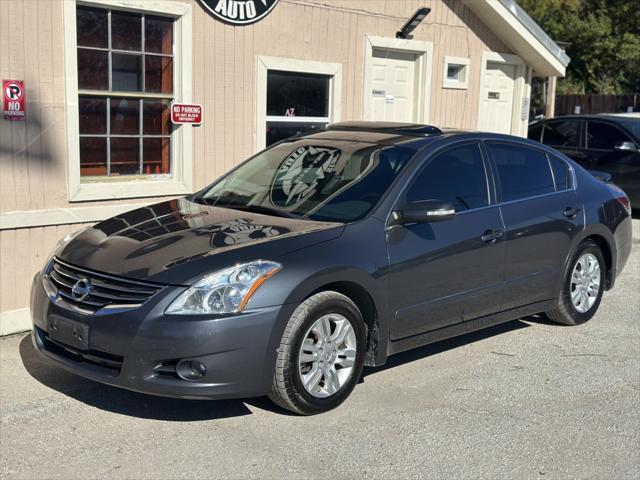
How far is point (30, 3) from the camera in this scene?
20.8 ft

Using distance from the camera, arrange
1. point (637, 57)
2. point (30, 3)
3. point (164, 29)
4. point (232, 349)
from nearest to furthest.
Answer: point (232, 349), point (30, 3), point (164, 29), point (637, 57)

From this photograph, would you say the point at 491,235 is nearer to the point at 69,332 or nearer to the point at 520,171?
the point at 520,171

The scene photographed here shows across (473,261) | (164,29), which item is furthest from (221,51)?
(473,261)

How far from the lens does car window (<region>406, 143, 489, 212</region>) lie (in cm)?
531

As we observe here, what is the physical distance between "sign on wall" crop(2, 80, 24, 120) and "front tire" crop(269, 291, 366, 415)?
327 centimetres

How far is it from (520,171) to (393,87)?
3963 mm

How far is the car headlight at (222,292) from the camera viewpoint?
13.7ft

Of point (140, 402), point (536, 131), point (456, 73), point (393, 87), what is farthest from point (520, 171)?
point (536, 131)

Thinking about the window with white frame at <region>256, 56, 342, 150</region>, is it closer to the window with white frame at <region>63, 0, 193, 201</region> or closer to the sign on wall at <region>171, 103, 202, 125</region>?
the sign on wall at <region>171, 103, 202, 125</region>

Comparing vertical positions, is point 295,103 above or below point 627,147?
above

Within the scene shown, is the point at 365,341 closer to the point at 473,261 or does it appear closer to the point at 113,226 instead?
the point at 473,261

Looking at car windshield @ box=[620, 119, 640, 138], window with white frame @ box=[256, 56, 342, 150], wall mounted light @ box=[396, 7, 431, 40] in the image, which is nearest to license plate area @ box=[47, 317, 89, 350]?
window with white frame @ box=[256, 56, 342, 150]

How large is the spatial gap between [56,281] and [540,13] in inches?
1133

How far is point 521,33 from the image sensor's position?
10.7 metres
